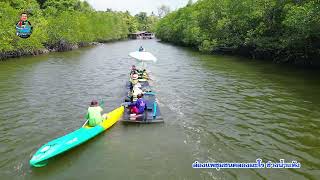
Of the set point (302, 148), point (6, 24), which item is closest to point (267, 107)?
point (302, 148)

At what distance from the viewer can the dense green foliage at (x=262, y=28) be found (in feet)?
97.3

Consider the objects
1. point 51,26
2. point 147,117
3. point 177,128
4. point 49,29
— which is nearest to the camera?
point 177,128

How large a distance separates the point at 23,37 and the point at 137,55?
2877cm

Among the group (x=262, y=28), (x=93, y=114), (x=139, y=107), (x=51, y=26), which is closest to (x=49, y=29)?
(x=51, y=26)

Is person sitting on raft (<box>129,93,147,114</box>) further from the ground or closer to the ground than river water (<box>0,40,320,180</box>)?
further from the ground

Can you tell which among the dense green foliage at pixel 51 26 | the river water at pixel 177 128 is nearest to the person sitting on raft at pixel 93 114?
the river water at pixel 177 128

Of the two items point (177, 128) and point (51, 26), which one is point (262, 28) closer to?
point (177, 128)

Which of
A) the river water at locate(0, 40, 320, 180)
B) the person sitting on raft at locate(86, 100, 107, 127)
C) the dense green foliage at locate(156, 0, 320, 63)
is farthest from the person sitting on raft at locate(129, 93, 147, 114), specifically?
the dense green foliage at locate(156, 0, 320, 63)

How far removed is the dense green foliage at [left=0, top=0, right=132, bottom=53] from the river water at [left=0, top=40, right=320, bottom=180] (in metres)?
16.8

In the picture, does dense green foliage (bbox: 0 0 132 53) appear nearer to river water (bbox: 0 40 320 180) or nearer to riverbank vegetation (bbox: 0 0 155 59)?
riverbank vegetation (bbox: 0 0 155 59)

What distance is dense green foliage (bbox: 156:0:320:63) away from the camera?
97.3ft

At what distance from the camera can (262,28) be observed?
41.6 m

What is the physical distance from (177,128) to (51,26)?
5088 cm

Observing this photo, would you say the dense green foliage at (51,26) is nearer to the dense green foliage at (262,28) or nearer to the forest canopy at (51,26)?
the forest canopy at (51,26)
